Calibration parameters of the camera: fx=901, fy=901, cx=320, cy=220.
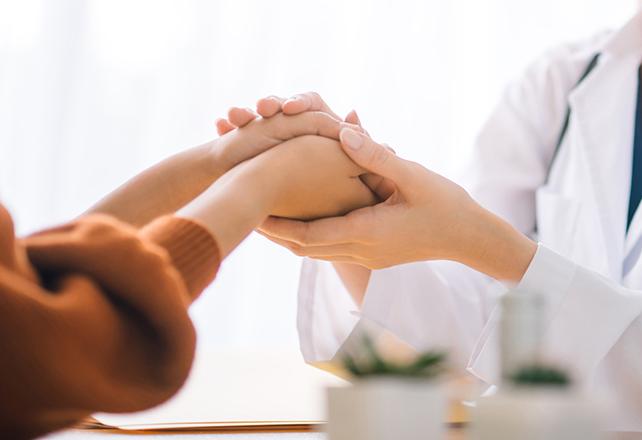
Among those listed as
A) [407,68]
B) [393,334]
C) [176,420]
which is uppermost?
[407,68]

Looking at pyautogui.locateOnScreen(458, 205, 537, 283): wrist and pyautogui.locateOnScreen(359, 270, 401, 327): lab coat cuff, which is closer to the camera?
pyautogui.locateOnScreen(458, 205, 537, 283): wrist

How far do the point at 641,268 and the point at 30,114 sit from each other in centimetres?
137

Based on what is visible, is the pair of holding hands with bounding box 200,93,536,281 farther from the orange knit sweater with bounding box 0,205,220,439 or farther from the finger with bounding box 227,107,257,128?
the orange knit sweater with bounding box 0,205,220,439

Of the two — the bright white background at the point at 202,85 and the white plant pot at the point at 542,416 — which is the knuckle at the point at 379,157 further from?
the bright white background at the point at 202,85

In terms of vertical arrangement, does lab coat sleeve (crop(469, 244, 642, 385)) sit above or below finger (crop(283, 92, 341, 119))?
below

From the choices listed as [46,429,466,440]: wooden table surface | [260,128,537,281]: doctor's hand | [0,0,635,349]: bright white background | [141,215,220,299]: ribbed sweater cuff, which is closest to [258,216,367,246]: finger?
[260,128,537,281]: doctor's hand

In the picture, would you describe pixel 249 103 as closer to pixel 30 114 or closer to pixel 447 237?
pixel 30 114

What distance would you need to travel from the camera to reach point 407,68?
219 cm

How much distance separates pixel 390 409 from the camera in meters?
0.35

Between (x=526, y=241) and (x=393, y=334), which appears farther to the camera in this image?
(x=393, y=334)

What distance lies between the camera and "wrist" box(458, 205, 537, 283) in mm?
949

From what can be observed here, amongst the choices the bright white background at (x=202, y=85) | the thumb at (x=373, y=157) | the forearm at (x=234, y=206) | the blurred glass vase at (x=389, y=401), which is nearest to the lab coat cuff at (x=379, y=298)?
the thumb at (x=373, y=157)

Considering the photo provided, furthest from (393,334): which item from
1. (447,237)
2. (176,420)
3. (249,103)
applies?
(249,103)

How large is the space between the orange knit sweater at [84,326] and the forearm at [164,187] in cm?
34
